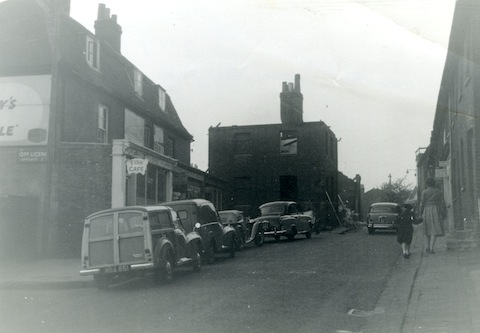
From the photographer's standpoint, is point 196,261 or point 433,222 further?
point 433,222

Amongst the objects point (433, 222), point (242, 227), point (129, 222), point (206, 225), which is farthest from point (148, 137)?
point (433, 222)

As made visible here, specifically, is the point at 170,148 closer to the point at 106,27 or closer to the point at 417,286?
the point at 106,27

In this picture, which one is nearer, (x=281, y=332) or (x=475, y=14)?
(x=281, y=332)

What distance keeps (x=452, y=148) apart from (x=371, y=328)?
1739 cm

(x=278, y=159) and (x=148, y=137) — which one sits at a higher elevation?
(x=278, y=159)

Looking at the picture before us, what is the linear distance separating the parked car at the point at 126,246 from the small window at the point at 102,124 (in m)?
10.5

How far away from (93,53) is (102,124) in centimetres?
293

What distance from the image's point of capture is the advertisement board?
66.3 feet

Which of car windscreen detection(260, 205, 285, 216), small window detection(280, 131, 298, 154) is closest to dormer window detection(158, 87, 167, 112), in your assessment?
car windscreen detection(260, 205, 285, 216)

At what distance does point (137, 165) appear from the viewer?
19547 millimetres

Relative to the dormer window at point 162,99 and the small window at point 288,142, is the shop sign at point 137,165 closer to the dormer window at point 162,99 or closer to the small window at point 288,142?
the dormer window at point 162,99

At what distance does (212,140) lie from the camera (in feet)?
154

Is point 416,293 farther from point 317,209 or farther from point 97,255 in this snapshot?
point 317,209

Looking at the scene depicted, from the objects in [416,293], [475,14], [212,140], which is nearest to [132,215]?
[416,293]
